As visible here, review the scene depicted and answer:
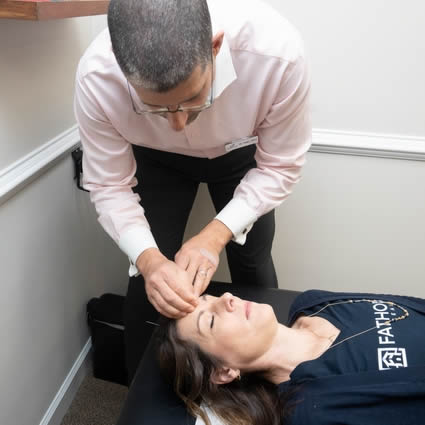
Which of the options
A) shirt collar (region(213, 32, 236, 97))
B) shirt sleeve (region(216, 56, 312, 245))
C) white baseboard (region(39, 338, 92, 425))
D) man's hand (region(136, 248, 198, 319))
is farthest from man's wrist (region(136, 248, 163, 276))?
white baseboard (region(39, 338, 92, 425))

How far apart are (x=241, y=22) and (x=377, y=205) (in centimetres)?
110

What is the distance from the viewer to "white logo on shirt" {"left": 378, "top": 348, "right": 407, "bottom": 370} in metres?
1.02

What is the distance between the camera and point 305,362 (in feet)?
3.56

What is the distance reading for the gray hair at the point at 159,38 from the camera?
70cm

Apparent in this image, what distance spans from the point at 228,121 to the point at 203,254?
368 mm

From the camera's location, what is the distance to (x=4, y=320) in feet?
4.16

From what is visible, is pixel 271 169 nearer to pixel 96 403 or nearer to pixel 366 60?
pixel 366 60

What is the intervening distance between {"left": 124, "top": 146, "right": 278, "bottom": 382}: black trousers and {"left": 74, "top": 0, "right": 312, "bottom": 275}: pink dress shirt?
0.34 feet

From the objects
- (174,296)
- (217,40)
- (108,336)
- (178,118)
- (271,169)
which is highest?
(217,40)

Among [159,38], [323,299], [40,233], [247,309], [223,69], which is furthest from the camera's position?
[40,233]

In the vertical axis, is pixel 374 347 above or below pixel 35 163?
below

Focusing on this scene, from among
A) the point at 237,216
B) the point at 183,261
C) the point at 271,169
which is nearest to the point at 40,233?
the point at 183,261

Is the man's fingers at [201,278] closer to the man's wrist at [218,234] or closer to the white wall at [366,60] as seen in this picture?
the man's wrist at [218,234]

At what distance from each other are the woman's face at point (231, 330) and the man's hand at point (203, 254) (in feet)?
0.25
